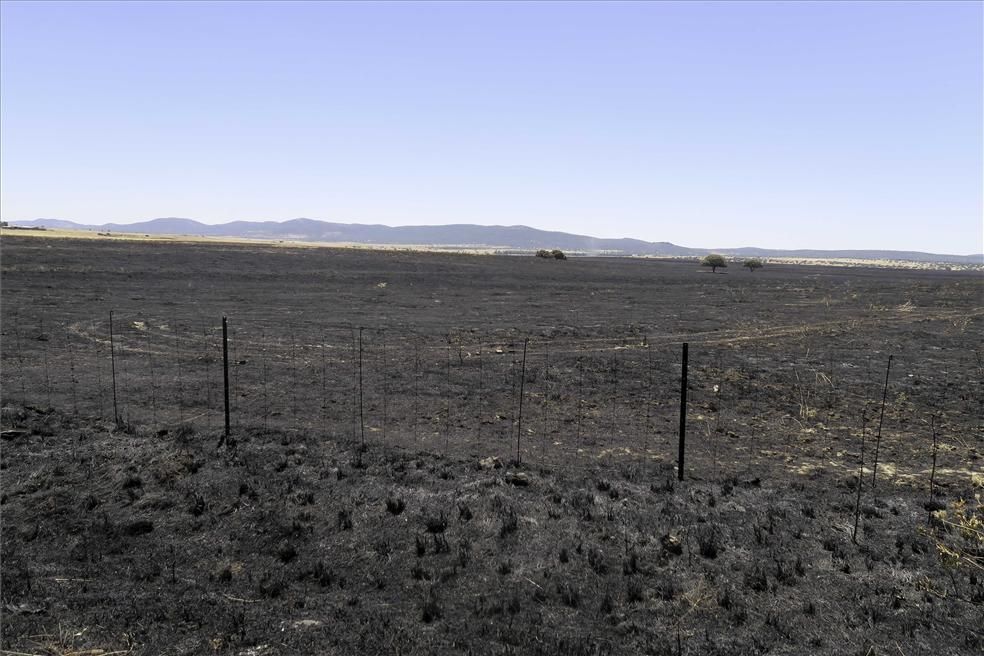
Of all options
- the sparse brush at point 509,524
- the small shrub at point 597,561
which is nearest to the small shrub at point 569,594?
the small shrub at point 597,561

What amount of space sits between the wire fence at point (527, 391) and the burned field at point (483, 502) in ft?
0.33

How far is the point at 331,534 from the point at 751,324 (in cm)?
2625

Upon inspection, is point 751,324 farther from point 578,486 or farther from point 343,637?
point 343,637

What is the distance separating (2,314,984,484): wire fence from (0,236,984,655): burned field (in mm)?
102

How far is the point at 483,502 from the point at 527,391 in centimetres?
713

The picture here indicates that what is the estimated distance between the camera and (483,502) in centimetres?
870

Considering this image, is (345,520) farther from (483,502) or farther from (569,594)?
(569,594)

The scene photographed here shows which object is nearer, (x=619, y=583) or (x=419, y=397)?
(x=619, y=583)

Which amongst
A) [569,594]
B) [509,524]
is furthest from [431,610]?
[509,524]

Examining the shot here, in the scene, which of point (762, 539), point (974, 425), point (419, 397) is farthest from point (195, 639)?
point (974, 425)

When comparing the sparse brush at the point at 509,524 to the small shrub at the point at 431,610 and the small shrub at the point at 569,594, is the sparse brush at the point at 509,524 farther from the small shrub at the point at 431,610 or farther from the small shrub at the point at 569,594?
the small shrub at the point at 431,610

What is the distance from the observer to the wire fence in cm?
1176

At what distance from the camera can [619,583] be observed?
6891mm

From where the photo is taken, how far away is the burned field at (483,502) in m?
6.14
